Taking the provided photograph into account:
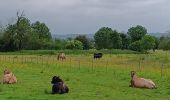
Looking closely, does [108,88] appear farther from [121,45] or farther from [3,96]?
[121,45]

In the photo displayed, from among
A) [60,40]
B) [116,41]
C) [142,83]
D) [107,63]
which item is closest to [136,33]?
[116,41]

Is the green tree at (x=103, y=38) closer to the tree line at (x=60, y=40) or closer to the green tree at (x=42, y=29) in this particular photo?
the tree line at (x=60, y=40)

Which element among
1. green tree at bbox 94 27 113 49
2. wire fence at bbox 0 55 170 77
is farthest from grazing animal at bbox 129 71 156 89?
green tree at bbox 94 27 113 49

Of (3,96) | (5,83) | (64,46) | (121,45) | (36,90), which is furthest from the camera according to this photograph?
(121,45)

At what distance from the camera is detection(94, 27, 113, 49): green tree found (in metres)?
148

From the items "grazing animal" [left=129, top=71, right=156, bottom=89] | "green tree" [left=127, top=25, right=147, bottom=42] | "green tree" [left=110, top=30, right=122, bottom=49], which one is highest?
"green tree" [left=127, top=25, right=147, bottom=42]

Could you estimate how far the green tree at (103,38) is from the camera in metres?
148

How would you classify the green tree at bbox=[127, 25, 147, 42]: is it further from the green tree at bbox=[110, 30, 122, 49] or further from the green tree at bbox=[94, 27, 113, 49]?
the green tree at bbox=[110, 30, 122, 49]

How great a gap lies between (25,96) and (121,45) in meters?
124

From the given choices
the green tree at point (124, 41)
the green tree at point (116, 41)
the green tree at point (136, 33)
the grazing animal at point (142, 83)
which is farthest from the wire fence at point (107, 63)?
the green tree at point (136, 33)

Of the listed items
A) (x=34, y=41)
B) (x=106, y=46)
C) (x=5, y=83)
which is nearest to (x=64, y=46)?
(x=34, y=41)

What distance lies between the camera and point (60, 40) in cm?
13662

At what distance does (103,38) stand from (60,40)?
747 inches

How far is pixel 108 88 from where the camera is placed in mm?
24250
